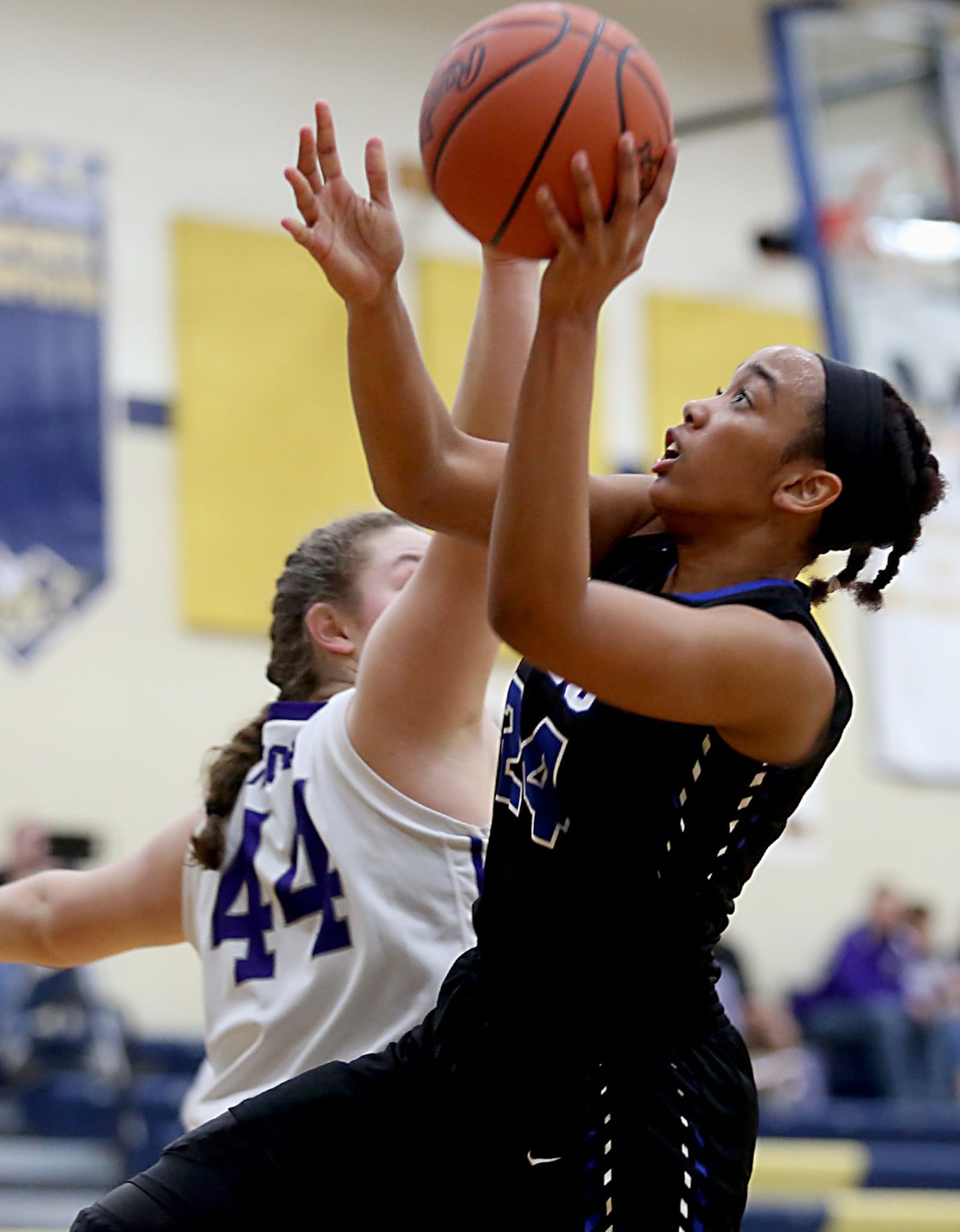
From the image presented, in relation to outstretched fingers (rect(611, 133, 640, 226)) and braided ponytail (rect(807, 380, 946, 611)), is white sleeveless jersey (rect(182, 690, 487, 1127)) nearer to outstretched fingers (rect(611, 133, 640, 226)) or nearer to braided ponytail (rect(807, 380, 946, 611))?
braided ponytail (rect(807, 380, 946, 611))

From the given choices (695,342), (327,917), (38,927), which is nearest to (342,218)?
(327,917)

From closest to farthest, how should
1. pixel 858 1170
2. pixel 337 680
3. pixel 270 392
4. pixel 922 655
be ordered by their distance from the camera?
pixel 337 680, pixel 858 1170, pixel 270 392, pixel 922 655

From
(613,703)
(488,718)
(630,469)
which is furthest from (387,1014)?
(630,469)

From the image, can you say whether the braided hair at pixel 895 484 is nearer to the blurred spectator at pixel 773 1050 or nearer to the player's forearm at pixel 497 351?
the player's forearm at pixel 497 351

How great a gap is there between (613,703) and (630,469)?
10.8 metres

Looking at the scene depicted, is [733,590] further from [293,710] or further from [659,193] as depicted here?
[293,710]

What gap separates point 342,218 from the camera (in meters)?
2.33

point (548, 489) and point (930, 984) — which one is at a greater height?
point (548, 489)

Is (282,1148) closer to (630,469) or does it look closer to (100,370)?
(100,370)

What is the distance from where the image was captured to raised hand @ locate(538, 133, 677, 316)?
2041 mm

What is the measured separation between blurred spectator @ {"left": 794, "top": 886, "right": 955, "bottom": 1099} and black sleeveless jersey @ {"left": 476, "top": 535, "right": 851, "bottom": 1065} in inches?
352

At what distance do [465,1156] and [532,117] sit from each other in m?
1.33

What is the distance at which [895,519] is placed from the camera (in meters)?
2.32

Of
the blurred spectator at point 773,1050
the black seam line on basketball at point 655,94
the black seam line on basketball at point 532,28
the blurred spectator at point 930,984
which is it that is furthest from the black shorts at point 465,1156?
the blurred spectator at point 930,984
